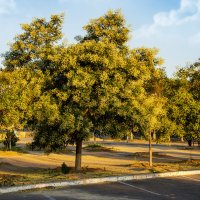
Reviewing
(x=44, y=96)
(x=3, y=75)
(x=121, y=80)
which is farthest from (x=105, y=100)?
(x=3, y=75)

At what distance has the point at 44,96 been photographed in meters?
22.5

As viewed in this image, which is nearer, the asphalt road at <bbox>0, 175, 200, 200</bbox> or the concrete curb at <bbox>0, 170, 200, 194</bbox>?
the asphalt road at <bbox>0, 175, 200, 200</bbox>

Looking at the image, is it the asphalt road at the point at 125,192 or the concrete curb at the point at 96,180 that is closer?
the asphalt road at the point at 125,192

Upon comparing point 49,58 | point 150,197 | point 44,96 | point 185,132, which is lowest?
point 150,197

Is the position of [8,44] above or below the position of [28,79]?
above

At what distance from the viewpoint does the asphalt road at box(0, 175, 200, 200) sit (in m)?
15.8

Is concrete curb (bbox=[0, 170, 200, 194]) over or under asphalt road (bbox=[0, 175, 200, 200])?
over

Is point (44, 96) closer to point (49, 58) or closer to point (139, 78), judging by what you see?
point (49, 58)

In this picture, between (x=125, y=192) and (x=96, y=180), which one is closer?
(x=125, y=192)

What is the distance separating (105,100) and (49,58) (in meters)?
4.43

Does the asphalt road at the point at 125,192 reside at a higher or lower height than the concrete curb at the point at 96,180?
lower

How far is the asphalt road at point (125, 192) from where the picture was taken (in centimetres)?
1580

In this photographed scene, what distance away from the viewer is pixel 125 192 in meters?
17.1

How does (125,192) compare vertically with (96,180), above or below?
below
